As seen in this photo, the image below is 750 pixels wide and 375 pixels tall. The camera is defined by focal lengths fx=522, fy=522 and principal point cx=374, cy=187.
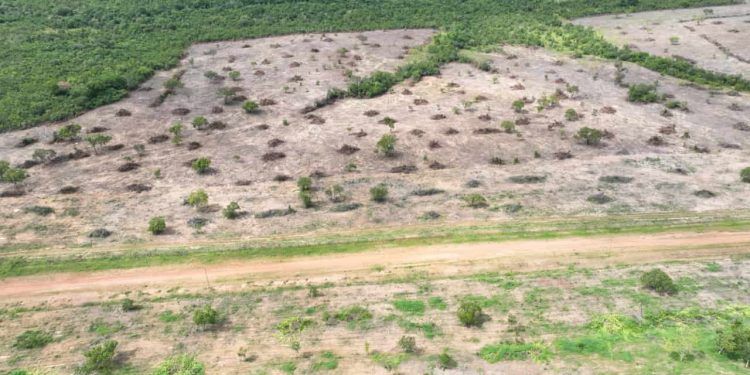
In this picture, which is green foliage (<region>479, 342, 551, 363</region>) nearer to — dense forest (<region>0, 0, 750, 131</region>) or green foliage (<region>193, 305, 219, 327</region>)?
green foliage (<region>193, 305, 219, 327</region>)

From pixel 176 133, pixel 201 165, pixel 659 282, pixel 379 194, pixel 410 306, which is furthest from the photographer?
pixel 176 133

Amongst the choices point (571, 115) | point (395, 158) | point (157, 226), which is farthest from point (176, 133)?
point (571, 115)

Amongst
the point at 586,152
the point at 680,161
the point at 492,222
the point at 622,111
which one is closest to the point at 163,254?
the point at 492,222

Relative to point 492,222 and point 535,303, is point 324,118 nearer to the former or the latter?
point 492,222

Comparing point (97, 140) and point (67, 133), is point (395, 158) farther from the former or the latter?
point (67, 133)

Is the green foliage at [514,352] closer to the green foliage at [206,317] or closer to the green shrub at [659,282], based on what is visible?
the green shrub at [659,282]

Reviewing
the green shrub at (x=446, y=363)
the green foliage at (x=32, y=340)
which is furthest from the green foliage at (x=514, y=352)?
the green foliage at (x=32, y=340)

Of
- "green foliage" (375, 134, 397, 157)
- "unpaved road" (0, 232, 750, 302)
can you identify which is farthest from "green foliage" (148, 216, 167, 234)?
"green foliage" (375, 134, 397, 157)
